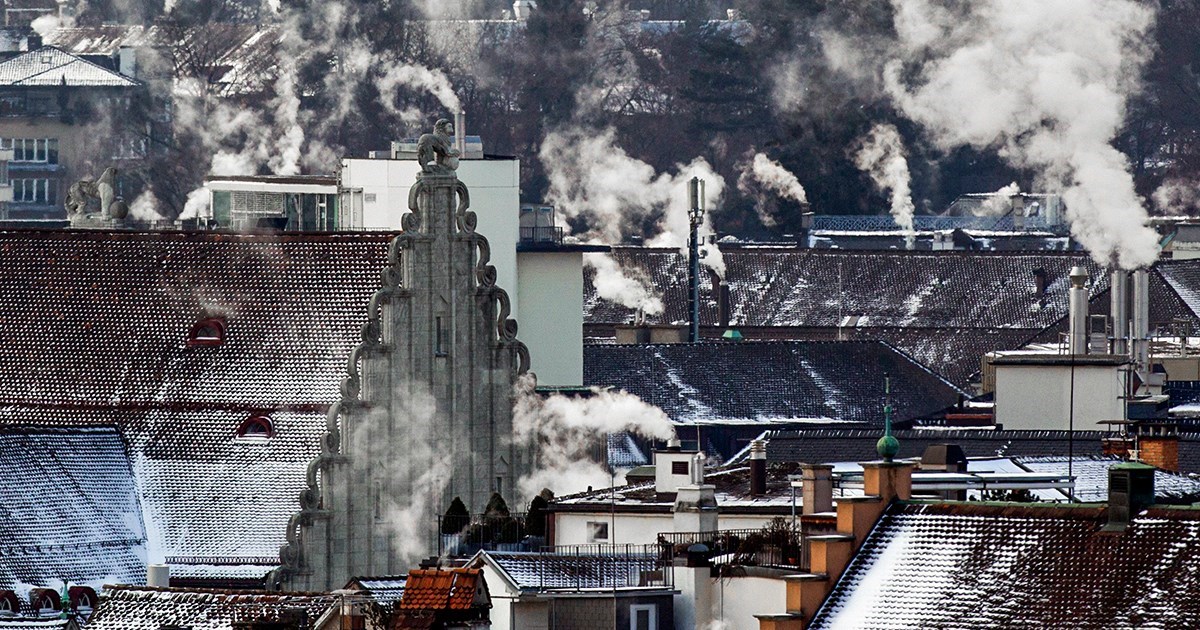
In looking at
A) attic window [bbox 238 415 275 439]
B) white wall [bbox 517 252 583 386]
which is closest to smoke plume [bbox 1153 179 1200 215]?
white wall [bbox 517 252 583 386]

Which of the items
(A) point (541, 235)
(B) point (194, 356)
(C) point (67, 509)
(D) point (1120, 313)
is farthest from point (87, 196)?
(D) point (1120, 313)

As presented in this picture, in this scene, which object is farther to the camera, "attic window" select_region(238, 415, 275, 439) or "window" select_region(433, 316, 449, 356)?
"window" select_region(433, 316, 449, 356)

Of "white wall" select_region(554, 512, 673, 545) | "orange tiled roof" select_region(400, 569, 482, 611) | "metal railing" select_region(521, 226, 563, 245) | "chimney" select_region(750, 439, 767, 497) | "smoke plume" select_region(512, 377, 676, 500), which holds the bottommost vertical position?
"orange tiled roof" select_region(400, 569, 482, 611)

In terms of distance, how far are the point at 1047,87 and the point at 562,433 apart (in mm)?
77118

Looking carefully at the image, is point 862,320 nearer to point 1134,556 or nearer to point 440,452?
point 440,452

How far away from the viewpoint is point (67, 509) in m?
86.6

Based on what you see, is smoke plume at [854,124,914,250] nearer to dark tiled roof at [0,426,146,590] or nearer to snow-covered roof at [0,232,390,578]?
snow-covered roof at [0,232,390,578]

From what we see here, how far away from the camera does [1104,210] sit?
6594 inches

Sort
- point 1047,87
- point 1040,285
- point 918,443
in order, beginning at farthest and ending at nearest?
point 1047,87, point 1040,285, point 918,443

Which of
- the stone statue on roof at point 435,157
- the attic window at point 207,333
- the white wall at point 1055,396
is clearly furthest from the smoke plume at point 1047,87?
the attic window at point 207,333

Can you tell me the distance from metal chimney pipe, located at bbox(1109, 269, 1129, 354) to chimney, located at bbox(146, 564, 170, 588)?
45877mm

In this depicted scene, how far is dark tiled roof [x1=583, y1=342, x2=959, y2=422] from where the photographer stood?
131500 mm

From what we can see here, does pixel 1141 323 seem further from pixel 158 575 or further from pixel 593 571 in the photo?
pixel 593 571

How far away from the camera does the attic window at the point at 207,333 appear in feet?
303
